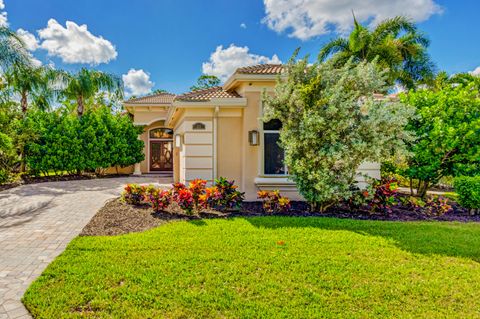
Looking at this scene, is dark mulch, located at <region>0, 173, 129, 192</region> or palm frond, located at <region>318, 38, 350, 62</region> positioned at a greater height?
palm frond, located at <region>318, 38, 350, 62</region>

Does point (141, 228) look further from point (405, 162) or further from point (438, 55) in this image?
point (438, 55)

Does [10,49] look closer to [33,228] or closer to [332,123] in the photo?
[33,228]

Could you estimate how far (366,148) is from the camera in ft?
25.5

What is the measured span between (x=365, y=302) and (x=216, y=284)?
207 centimetres

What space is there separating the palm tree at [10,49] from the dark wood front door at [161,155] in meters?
9.90

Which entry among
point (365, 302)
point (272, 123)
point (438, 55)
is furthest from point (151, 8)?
point (438, 55)

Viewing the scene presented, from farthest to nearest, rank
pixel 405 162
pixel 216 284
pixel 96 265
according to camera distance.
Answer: pixel 405 162
pixel 96 265
pixel 216 284

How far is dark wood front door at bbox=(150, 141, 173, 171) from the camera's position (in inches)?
906

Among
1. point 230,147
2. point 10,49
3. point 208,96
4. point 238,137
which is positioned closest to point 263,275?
point 230,147

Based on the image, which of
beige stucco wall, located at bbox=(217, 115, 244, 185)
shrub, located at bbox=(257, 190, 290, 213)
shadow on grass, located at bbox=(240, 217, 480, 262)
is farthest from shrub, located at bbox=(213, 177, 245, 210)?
beige stucco wall, located at bbox=(217, 115, 244, 185)

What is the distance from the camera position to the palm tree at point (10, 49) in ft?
49.1

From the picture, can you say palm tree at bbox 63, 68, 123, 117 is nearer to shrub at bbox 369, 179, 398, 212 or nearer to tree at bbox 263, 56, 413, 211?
tree at bbox 263, 56, 413, 211

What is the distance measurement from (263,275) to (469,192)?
8212mm

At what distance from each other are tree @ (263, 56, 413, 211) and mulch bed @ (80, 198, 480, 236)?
94 centimetres
